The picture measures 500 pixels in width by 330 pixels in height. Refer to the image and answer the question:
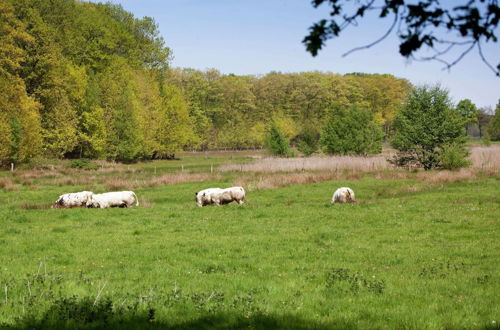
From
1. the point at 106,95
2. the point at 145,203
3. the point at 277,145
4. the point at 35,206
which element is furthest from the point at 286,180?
the point at 106,95

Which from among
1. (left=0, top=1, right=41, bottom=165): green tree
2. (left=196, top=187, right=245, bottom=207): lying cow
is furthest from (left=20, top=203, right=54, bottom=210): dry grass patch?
(left=0, top=1, right=41, bottom=165): green tree

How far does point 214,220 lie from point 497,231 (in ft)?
38.6

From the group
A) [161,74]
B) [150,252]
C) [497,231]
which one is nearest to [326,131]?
[161,74]

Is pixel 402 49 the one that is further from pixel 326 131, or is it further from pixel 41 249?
pixel 326 131

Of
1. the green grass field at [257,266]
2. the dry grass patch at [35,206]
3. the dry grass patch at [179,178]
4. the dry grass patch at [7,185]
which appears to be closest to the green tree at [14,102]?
the dry grass patch at [7,185]

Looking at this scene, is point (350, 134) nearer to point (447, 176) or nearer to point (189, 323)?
point (447, 176)

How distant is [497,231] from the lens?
17.0m

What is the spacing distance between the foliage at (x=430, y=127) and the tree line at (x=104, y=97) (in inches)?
206

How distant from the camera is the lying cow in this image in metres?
27.5

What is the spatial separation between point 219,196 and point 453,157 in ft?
77.5

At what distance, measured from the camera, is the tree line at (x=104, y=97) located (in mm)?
53094

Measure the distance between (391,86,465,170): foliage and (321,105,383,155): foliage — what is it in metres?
22.9

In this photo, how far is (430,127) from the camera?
42.6m

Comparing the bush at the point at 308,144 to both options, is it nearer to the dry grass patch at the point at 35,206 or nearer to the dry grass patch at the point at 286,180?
the dry grass patch at the point at 286,180
